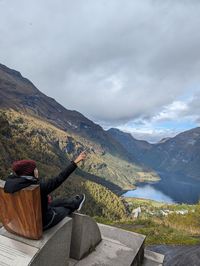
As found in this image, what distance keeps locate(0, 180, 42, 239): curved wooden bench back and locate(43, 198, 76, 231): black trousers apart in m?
0.55

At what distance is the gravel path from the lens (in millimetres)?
13164

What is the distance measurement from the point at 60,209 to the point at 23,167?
6.39 feet

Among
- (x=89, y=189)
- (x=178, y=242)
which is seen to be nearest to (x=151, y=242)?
(x=178, y=242)

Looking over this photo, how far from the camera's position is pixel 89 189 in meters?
176

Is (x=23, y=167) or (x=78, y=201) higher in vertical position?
(x=23, y=167)

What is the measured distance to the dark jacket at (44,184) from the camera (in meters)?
6.73

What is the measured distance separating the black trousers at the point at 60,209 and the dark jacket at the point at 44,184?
130 mm

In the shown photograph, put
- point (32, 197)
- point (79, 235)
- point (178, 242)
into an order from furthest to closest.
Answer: point (178, 242) → point (79, 235) → point (32, 197)

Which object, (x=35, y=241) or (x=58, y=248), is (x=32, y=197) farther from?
(x=58, y=248)

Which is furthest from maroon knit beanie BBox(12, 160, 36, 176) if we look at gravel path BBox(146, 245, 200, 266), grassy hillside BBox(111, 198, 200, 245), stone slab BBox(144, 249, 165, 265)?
grassy hillside BBox(111, 198, 200, 245)

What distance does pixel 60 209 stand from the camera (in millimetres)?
8266

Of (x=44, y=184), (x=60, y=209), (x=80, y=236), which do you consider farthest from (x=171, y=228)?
(x=44, y=184)

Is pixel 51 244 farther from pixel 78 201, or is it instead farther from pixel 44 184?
pixel 78 201

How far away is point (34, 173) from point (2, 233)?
1.72 m
